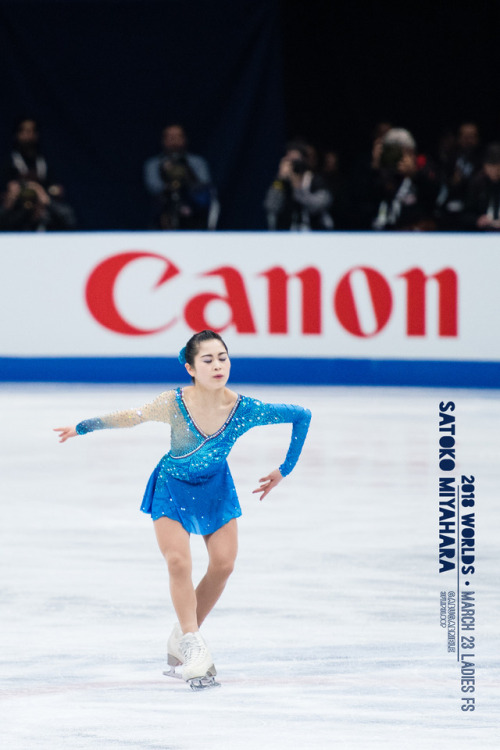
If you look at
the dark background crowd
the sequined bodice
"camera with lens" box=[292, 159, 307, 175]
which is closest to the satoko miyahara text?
the sequined bodice

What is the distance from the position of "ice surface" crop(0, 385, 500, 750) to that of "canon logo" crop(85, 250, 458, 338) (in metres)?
1.63

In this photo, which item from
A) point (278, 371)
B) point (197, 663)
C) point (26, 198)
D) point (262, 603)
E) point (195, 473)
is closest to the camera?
point (197, 663)

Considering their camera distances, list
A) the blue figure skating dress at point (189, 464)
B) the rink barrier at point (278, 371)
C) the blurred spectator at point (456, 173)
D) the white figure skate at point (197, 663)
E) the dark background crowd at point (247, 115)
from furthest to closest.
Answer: the dark background crowd at point (247, 115) → the blurred spectator at point (456, 173) → the rink barrier at point (278, 371) → the blue figure skating dress at point (189, 464) → the white figure skate at point (197, 663)

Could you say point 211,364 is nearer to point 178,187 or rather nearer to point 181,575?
point 181,575

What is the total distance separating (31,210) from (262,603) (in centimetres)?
603

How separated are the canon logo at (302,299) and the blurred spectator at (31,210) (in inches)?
21.4

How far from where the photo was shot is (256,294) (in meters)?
10.2

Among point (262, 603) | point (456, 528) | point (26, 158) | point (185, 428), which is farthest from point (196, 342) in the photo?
point (26, 158)

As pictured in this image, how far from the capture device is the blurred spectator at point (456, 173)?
401 inches

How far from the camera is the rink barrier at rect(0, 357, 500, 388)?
10078mm

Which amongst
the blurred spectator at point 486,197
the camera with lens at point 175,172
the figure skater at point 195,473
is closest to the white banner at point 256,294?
the blurred spectator at point 486,197

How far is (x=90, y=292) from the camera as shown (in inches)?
409

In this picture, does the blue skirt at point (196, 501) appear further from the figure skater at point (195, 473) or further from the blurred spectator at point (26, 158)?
the blurred spectator at point (26, 158)

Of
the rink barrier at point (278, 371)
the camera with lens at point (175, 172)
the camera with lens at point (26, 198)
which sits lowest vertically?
the rink barrier at point (278, 371)
